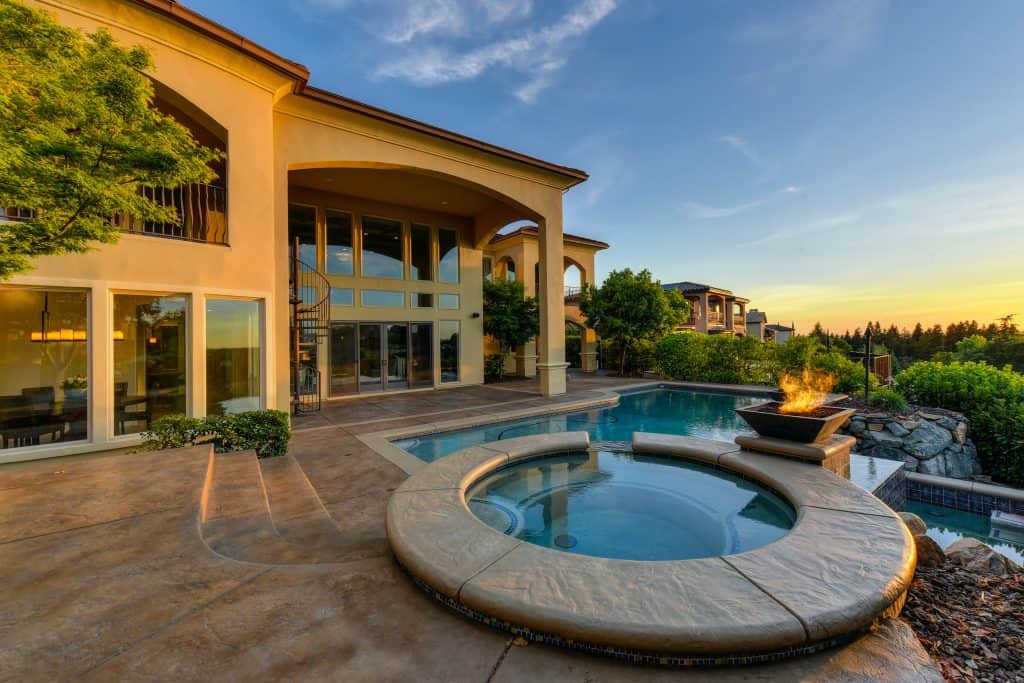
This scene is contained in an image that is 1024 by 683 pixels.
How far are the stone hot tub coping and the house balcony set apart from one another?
6.38m

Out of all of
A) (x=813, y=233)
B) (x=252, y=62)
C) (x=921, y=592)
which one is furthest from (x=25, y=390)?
(x=813, y=233)

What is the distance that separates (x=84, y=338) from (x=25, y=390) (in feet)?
3.13

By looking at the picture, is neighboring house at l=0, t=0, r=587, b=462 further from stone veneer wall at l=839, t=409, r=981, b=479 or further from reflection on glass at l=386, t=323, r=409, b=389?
stone veneer wall at l=839, t=409, r=981, b=479

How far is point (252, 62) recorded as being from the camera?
6672 mm

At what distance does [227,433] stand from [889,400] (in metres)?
12.3

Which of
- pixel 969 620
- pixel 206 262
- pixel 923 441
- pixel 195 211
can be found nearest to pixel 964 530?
pixel 923 441

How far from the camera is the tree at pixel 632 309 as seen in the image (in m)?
17.1

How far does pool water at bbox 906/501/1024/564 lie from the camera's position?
436cm

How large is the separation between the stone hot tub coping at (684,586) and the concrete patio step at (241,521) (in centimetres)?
84

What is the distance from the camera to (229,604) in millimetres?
2107

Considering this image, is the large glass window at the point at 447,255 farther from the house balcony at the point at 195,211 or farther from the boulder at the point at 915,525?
the boulder at the point at 915,525

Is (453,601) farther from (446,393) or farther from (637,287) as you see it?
(637,287)

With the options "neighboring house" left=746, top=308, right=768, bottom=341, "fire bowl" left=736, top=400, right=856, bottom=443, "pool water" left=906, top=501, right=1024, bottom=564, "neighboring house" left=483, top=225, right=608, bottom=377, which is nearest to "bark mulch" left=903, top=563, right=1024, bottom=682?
"fire bowl" left=736, top=400, right=856, bottom=443

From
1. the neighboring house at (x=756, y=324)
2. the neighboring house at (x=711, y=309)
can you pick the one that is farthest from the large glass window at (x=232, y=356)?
the neighboring house at (x=756, y=324)
